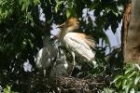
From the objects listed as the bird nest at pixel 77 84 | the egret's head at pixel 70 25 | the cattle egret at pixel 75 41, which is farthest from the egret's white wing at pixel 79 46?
the bird nest at pixel 77 84

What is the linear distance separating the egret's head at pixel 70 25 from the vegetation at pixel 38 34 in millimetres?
80

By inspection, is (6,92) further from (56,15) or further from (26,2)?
(56,15)

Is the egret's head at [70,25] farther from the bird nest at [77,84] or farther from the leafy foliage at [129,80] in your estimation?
A: the leafy foliage at [129,80]

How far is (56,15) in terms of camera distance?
625cm

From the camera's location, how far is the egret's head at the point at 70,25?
21.2 ft

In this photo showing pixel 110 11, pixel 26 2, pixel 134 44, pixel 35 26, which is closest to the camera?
pixel 134 44

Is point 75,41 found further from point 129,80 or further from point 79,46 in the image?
point 129,80

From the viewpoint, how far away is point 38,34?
20.7ft

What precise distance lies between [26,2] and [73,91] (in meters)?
1.19

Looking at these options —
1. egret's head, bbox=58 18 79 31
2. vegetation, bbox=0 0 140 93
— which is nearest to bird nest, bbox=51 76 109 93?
vegetation, bbox=0 0 140 93

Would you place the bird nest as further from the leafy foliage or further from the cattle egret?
the leafy foliage

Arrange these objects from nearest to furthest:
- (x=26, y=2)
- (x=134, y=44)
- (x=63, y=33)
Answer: (x=134, y=44) → (x=26, y=2) → (x=63, y=33)

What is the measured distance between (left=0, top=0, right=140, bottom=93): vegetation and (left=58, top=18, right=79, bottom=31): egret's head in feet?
0.26

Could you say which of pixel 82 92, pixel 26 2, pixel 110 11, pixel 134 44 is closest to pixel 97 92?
pixel 82 92
